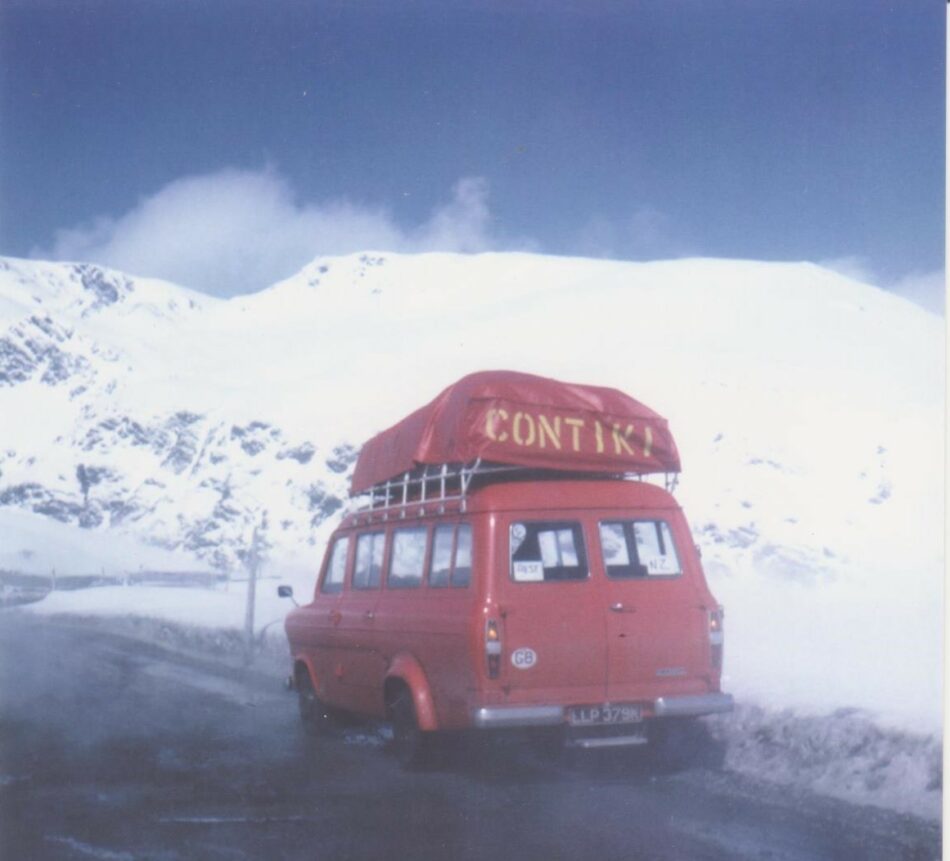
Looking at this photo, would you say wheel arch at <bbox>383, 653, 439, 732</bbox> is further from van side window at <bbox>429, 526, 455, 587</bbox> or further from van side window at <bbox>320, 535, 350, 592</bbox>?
van side window at <bbox>320, 535, 350, 592</bbox>

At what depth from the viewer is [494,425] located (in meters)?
7.32

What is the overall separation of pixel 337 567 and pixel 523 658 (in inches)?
125

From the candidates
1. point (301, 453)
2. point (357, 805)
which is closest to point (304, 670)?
point (357, 805)

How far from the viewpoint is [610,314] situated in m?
52.4

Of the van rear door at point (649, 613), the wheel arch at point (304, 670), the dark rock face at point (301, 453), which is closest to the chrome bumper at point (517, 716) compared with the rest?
→ the van rear door at point (649, 613)

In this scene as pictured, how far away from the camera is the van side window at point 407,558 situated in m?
7.83

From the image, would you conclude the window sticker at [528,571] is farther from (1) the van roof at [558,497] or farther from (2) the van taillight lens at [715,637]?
(2) the van taillight lens at [715,637]

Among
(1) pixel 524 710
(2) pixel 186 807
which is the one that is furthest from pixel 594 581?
(2) pixel 186 807

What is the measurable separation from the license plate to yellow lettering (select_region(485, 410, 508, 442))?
1.77m

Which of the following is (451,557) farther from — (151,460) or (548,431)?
(151,460)

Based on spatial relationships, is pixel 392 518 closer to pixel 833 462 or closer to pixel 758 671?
pixel 758 671

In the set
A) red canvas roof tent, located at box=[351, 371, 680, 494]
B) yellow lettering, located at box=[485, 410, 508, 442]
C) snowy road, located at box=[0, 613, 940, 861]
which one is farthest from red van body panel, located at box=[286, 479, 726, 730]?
snowy road, located at box=[0, 613, 940, 861]

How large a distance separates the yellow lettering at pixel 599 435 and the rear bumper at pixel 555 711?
5.57 feet

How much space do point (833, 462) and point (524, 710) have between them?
91.7ft
